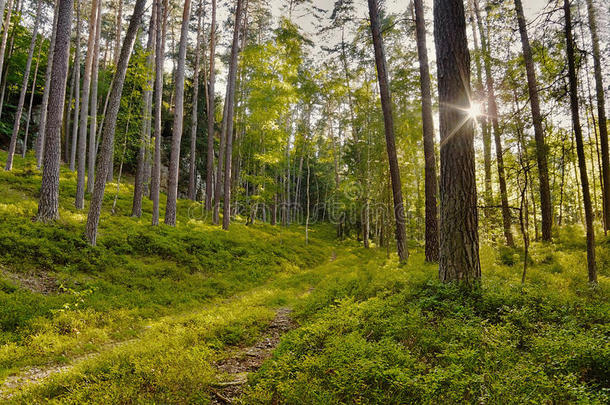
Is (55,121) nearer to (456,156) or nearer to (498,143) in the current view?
(456,156)

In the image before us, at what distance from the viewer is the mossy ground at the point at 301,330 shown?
2.87m

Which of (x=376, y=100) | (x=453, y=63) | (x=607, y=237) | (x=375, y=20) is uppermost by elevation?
(x=376, y=100)

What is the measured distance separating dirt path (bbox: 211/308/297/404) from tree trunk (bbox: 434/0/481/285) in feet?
10.9

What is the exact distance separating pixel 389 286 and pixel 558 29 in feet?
24.0

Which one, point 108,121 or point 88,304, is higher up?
point 108,121

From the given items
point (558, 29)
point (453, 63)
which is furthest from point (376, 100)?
point (453, 63)

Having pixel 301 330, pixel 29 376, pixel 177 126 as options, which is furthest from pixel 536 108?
pixel 29 376

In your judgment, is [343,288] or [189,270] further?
[189,270]

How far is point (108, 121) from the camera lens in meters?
10.0

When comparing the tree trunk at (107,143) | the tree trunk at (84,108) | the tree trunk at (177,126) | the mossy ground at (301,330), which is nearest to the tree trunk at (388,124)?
the mossy ground at (301,330)

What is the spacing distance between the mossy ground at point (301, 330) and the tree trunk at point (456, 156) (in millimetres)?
554

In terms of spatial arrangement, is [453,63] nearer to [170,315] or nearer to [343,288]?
[343,288]

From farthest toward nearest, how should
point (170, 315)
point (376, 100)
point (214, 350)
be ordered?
point (376, 100)
point (170, 315)
point (214, 350)

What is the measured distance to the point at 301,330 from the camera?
492cm
